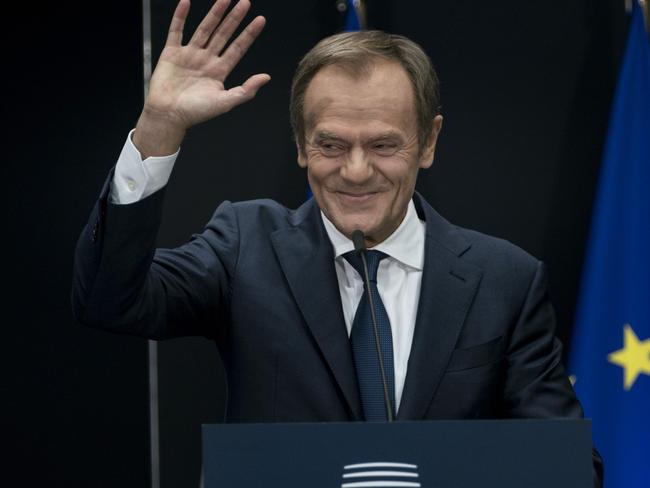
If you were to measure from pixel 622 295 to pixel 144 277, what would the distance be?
65.6 inches

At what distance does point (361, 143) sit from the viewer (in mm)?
1921

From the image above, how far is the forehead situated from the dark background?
1.16 m

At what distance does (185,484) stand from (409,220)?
1.34 m

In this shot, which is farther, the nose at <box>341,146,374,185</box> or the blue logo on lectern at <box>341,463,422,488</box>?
the nose at <box>341,146,374,185</box>

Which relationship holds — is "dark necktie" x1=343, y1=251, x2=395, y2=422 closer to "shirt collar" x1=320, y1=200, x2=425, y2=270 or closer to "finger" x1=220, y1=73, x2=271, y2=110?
"shirt collar" x1=320, y1=200, x2=425, y2=270

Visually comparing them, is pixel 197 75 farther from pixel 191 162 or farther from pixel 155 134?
pixel 191 162

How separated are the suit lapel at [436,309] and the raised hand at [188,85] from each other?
→ 1.62ft

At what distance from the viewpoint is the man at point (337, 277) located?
180cm

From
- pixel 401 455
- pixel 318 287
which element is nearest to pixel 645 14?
pixel 318 287

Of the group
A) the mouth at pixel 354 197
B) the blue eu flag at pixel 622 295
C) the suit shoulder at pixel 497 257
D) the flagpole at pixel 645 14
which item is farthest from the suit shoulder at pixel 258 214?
the flagpole at pixel 645 14

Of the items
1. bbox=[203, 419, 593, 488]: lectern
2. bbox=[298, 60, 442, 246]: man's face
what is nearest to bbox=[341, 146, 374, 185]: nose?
bbox=[298, 60, 442, 246]: man's face

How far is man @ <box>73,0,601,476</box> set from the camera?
70.9 inches

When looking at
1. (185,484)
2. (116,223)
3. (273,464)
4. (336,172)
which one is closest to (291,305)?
(336,172)

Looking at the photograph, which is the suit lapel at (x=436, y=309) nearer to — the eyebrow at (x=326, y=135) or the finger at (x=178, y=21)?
the eyebrow at (x=326, y=135)
